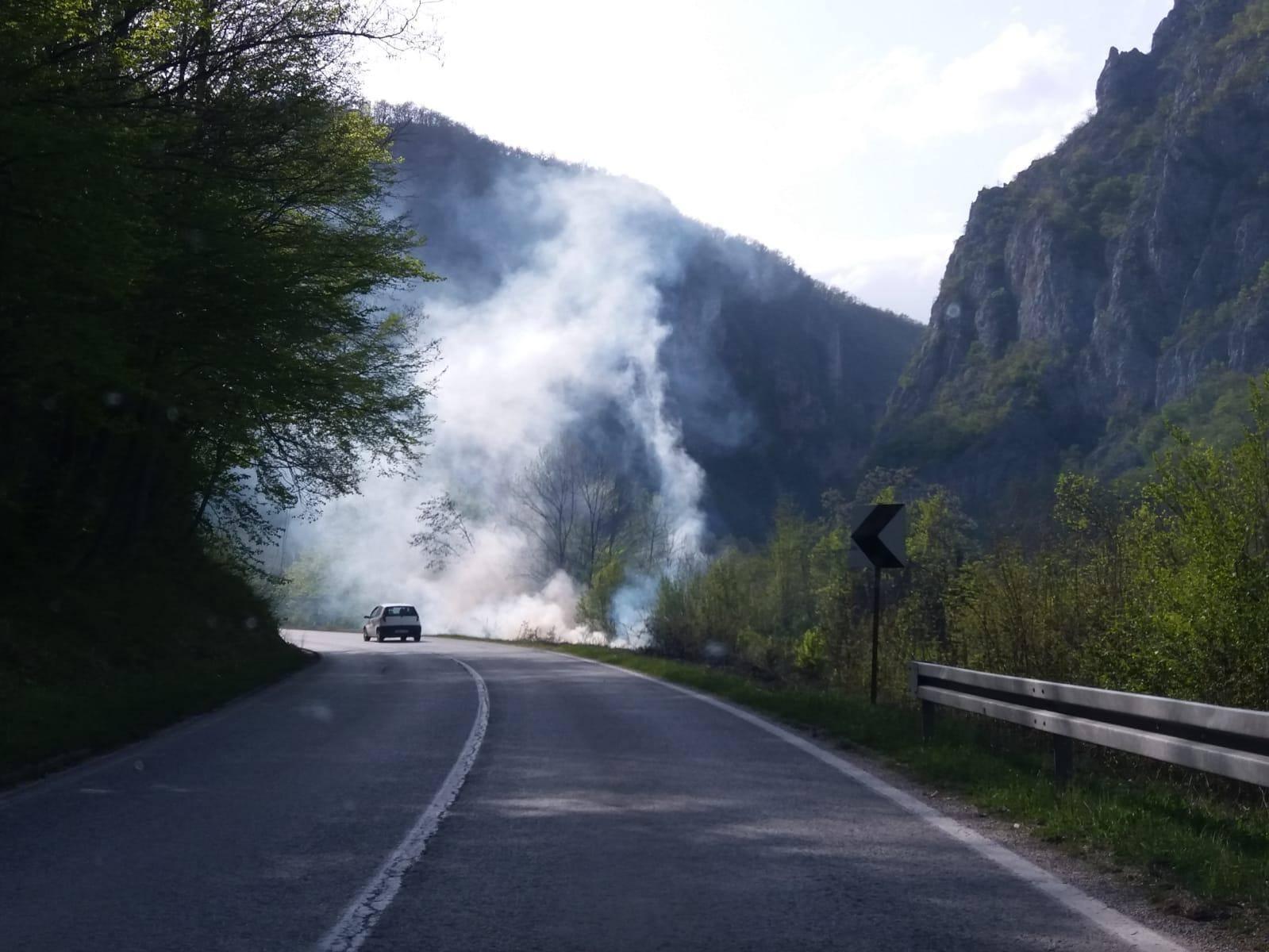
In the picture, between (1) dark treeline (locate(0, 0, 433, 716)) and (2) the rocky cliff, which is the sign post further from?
(2) the rocky cliff

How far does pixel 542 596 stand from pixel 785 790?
59418mm

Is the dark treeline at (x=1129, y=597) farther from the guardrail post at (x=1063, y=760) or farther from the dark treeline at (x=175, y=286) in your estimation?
the dark treeline at (x=175, y=286)

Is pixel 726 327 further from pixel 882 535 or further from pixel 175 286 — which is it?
pixel 882 535

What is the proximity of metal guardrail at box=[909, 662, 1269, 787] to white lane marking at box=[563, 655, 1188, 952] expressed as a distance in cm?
104

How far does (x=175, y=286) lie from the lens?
56.3ft

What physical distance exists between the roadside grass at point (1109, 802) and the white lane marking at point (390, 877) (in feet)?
12.0

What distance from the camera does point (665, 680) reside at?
23.8 m

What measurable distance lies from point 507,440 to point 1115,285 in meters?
63.2

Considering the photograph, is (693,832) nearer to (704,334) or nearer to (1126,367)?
(1126,367)

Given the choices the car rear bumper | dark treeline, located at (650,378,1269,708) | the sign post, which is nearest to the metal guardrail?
dark treeline, located at (650,378,1269,708)

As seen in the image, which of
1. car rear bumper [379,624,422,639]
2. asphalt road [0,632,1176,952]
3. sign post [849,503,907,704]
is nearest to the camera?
asphalt road [0,632,1176,952]

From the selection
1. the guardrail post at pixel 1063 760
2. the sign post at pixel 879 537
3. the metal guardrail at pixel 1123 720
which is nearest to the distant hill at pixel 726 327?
the sign post at pixel 879 537

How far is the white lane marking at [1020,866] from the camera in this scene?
5.63 m

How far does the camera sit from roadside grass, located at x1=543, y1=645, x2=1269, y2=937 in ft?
20.9
